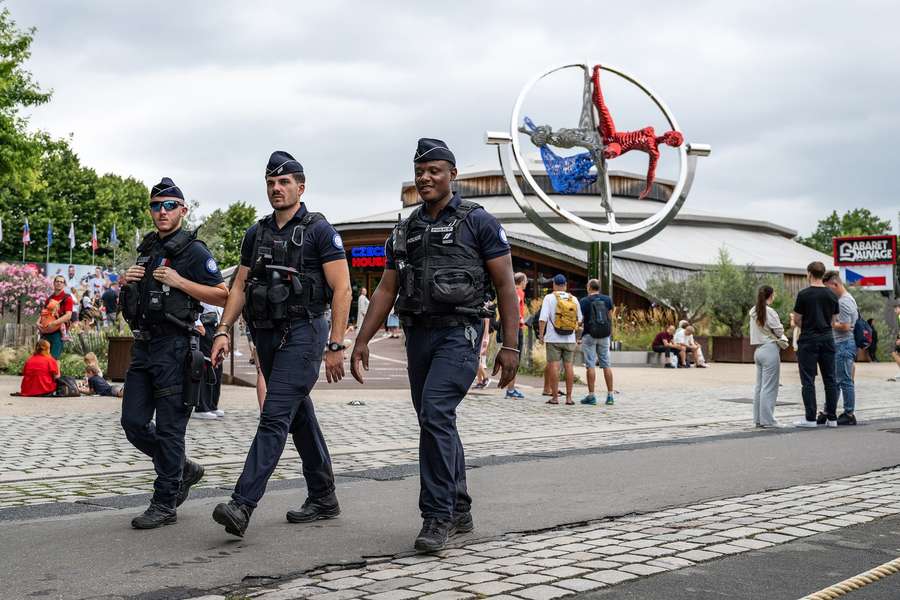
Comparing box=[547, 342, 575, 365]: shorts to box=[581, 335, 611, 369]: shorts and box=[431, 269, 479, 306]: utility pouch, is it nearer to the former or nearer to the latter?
box=[581, 335, 611, 369]: shorts

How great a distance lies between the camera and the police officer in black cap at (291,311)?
514cm

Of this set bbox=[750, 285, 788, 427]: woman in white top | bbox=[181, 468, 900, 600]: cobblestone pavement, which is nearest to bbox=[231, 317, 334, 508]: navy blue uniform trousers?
bbox=[181, 468, 900, 600]: cobblestone pavement

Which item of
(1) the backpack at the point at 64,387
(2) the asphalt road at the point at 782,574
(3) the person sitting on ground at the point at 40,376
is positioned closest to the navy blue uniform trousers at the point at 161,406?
(2) the asphalt road at the point at 782,574

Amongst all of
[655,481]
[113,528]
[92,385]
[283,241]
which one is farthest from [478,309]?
[92,385]

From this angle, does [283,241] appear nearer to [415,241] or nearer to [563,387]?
[415,241]

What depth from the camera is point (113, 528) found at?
5.29 meters

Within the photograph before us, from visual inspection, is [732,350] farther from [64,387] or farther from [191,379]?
[191,379]

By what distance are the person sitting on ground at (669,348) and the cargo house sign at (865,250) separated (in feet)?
38.8

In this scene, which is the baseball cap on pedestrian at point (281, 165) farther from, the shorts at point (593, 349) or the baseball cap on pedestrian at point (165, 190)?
the shorts at point (593, 349)

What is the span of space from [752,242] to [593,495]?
180ft

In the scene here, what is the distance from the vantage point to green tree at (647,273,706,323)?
113ft

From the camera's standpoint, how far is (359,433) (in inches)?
408

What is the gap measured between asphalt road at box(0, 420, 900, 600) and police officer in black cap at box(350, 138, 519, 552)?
389 millimetres

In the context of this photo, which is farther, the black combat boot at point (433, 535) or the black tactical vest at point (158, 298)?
the black tactical vest at point (158, 298)
